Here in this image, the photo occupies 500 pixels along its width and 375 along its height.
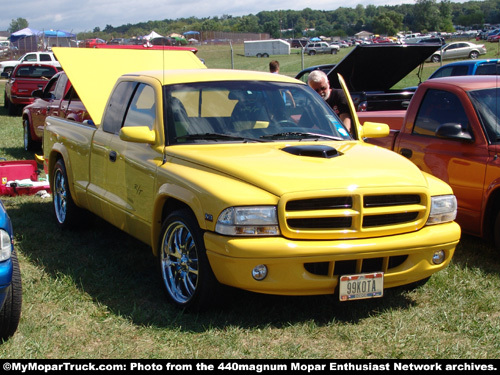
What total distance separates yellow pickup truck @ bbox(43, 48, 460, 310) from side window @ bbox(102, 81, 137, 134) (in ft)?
0.07

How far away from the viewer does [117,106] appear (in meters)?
6.16

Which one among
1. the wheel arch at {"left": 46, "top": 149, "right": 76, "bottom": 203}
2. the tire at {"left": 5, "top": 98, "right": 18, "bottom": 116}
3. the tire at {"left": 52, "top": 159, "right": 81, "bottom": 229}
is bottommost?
the tire at {"left": 5, "top": 98, "right": 18, "bottom": 116}

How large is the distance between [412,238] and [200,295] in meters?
1.47

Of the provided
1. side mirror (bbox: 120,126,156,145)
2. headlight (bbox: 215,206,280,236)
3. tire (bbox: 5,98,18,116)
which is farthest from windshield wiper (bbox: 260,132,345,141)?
tire (bbox: 5,98,18,116)

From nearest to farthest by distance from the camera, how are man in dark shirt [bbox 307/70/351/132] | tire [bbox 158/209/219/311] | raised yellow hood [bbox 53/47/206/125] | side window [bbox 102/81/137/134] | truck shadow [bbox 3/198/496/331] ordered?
1. tire [bbox 158/209/219/311]
2. truck shadow [bbox 3/198/496/331]
3. side window [bbox 102/81/137/134]
4. raised yellow hood [bbox 53/47/206/125]
5. man in dark shirt [bbox 307/70/351/132]

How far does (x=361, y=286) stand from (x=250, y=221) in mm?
868

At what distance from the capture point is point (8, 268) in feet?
12.7

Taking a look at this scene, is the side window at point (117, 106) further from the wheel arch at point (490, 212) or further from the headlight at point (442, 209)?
the wheel arch at point (490, 212)

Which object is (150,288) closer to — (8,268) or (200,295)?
(200,295)

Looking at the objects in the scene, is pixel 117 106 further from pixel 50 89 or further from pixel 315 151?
pixel 50 89

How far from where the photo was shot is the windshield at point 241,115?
207 inches

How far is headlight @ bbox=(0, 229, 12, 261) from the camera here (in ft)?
12.7

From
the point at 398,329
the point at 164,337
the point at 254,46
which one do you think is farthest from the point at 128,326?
the point at 254,46

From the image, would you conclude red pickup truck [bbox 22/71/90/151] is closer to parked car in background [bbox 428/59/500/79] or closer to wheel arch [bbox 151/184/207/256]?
wheel arch [bbox 151/184/207/256]
